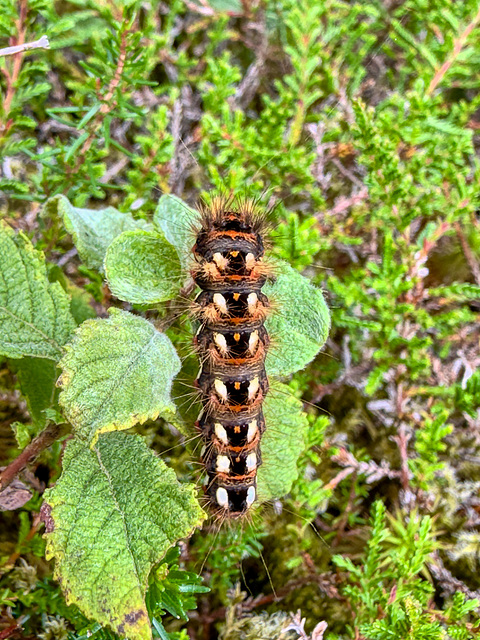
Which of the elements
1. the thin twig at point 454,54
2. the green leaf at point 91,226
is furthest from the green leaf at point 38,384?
the thin twig at point 454,54

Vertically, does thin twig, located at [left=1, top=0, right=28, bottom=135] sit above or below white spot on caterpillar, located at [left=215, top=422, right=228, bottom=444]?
above

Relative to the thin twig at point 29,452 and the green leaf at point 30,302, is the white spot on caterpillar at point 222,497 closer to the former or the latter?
the thin twig at point 29,452

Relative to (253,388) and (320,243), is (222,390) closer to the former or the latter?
(253,388)

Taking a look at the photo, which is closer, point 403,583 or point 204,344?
point 204,344

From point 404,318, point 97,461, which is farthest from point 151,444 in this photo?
point 404,318

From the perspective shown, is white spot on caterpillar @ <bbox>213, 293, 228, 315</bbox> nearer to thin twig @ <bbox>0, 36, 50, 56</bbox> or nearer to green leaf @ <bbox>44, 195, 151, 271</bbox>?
green leaf @ <bbox>44, 195, 151, 271</bbox>

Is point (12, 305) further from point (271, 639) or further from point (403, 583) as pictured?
point (403, 583)

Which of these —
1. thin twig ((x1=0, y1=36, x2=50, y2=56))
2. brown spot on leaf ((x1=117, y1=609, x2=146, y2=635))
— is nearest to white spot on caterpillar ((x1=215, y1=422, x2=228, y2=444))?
brown spot on leaf ((x1=117, y1=609, x2=146, y2=635))

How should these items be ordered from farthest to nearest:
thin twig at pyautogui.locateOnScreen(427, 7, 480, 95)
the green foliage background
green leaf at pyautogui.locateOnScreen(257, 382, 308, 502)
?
thin twig at pyautogui.locateOnScreen(427, 7, 480, 95) < the green foliage background < green leaf at pyautogui.locateOnScreen(257, 382, 308, 502)
